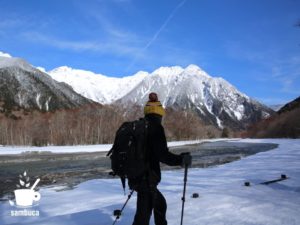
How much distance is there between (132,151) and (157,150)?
0.37 metres

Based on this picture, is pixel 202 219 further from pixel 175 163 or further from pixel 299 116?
pixel 299 116

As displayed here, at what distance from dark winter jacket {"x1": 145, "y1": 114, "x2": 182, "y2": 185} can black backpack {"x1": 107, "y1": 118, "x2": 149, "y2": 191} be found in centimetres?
9

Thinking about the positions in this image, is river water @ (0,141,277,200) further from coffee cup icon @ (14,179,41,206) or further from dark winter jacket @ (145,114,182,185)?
dark winter jacket @ (145,114,182,185)

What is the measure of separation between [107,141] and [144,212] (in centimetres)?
9463

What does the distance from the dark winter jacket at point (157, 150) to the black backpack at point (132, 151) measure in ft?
0.28

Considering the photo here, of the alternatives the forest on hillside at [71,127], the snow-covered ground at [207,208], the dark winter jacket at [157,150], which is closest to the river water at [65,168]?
the snow-covered ground at [207,208]

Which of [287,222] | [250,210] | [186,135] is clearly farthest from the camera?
[186,135]

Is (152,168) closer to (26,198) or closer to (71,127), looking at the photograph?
(26,198)

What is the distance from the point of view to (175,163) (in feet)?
19.0

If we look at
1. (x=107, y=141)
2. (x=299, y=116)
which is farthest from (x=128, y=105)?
(x=299, y=116)

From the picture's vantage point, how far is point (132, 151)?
18.4 feet

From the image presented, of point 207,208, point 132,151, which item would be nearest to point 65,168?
point 207,208

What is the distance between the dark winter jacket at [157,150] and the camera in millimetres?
5629

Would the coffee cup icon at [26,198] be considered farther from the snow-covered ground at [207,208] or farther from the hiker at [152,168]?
the hiker at [152,168]
